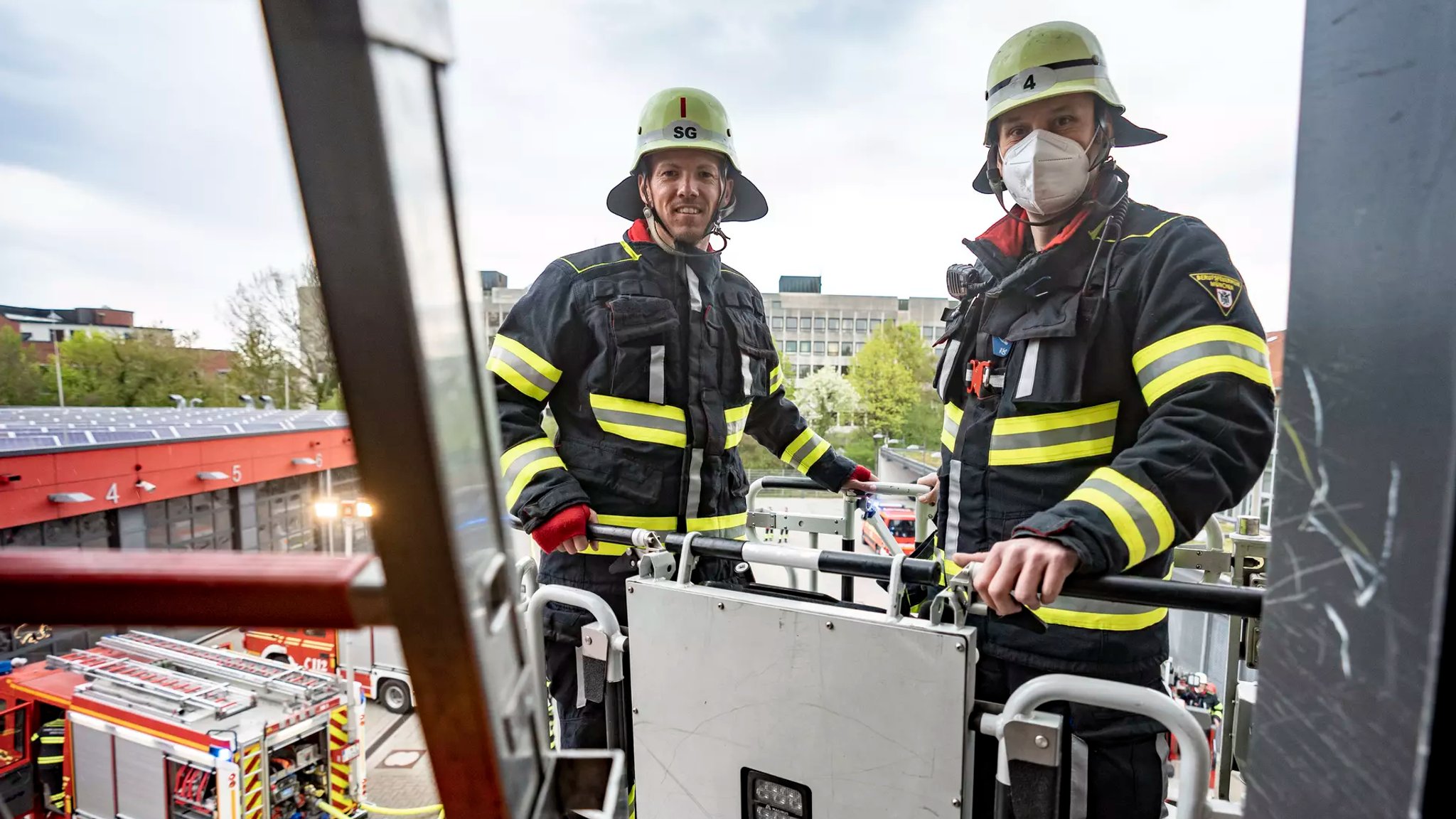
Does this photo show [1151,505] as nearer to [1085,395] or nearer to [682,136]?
[1085,395]

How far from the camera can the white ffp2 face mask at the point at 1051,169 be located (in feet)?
5.89

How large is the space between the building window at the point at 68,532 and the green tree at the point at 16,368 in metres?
3.80

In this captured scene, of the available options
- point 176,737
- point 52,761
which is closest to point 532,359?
point 176,737

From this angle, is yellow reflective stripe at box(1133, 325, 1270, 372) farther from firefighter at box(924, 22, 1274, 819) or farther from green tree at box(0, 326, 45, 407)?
green tree at box(0, 326, 45, 407)

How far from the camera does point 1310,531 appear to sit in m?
0.69

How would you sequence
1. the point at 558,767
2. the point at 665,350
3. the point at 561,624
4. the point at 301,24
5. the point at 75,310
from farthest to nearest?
1. the point at 75,310
2. the point at 665,350
3. the point at 561,624
4. the point at 558,767
5. the point at 301,24

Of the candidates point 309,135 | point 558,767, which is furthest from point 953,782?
point 309,135

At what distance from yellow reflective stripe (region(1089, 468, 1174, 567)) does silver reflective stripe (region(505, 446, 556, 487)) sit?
62.6 inches

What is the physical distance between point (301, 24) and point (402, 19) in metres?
0.08

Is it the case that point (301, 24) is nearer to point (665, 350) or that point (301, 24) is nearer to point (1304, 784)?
point (1304, 784)

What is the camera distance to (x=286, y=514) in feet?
42.2

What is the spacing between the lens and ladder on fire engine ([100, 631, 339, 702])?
7.15m

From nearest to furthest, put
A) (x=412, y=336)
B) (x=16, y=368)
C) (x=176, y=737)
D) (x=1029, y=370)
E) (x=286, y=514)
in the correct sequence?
(x=412, y=336)
(x=1029, y=370)
(x=16, y=368)
(x=176, y=737)
(x=286, y=514)

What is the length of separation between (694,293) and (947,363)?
963 millimetres
